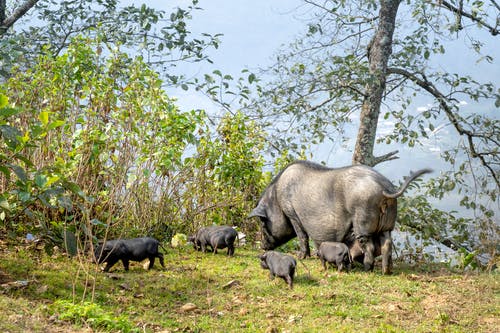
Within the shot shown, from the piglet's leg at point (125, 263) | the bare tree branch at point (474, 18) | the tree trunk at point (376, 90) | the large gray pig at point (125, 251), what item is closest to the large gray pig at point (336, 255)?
the large gray pig at point (125, 251)

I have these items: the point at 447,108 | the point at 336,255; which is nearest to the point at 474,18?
the point at 447,108

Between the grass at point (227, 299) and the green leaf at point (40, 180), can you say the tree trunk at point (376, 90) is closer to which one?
the grass at point (227, 299)

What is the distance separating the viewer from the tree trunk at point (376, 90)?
1176cm

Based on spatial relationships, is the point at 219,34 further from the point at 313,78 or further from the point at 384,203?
the point at 384,203

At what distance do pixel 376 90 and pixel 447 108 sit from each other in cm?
178

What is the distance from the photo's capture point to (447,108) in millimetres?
12547

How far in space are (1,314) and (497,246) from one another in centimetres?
803

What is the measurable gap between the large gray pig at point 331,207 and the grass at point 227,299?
606mm

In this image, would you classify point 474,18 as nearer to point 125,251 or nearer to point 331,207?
point 331,207

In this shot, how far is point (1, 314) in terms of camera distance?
5.61 metres

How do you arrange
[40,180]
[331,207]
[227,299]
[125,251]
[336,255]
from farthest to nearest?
[331,207], [336,255], [125,251], [227,299], [40,180]

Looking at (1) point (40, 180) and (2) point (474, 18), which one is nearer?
(1) point (40, 180)

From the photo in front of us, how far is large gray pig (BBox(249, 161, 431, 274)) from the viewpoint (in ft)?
29.0

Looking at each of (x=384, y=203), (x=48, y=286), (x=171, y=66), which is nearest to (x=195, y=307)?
(x=48, y=286)
